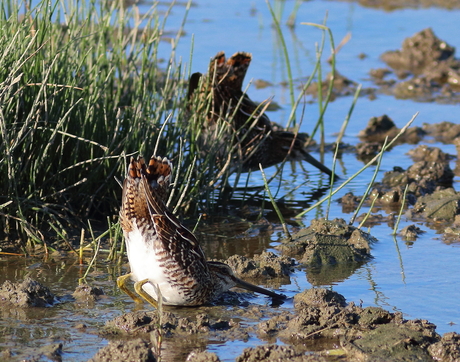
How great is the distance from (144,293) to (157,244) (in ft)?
1.33

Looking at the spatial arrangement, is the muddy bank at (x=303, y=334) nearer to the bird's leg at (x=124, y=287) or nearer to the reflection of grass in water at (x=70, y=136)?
the bird's leg at (x=124, y=287)

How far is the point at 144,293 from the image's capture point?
4.72 meters

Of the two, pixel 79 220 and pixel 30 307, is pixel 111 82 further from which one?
pixel 30 307

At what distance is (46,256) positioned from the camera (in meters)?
5.44

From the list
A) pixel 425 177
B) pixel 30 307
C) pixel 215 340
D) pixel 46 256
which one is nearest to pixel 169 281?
pixel 215 340

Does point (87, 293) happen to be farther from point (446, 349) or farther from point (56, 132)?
point (446, 349)

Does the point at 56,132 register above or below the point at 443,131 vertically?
below

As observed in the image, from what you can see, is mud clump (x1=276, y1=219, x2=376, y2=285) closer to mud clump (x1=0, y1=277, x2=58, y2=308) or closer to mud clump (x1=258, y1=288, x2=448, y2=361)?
mud clump (x1=258, y1=288, x2=448, y2=361)

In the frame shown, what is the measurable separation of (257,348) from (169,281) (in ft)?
2.71

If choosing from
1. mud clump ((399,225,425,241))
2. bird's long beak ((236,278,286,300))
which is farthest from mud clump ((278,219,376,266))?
bird's long beak ((236,278,286,300))

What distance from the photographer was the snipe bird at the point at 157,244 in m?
4.48

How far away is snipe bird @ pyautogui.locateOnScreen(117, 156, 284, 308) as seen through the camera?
4480mm

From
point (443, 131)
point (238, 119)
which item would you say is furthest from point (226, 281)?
point (443, 131)

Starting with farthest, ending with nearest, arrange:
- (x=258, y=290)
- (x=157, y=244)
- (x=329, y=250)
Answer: (x=329, y=250)
(x=258, y=290)
(x=157, y=244)
